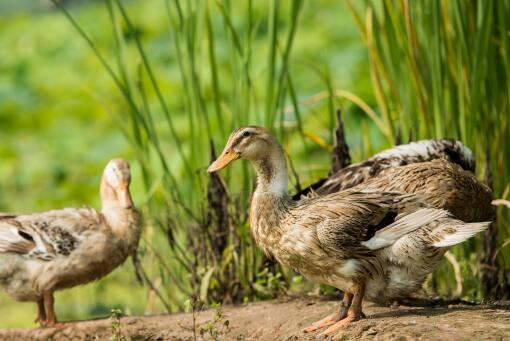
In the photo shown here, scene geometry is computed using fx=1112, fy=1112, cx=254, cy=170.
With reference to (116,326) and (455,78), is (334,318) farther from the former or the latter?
(455,78)

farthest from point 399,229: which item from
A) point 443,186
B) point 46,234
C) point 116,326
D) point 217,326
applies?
point 46,234

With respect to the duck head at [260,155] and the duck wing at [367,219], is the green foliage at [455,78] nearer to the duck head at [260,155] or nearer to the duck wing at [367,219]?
the duck wing at [367,219]

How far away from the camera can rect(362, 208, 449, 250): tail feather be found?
4.89m

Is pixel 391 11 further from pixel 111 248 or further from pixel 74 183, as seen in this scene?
pixel 74 183

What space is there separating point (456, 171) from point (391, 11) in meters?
1.09

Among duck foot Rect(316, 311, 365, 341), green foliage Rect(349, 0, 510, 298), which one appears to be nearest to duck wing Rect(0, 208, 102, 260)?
duck foot Rect(316, 311, 365, 341)

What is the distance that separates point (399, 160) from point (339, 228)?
4.59ft

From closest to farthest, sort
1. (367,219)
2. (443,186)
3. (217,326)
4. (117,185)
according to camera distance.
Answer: (367,219), (217,326), (443,186), (117,185)

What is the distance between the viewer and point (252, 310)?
5.66m

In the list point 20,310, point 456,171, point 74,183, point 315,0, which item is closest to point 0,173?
point 74,183

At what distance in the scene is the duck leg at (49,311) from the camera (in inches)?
225

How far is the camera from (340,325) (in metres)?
4.77

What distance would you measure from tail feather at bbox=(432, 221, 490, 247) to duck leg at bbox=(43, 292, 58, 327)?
2060 millimetres

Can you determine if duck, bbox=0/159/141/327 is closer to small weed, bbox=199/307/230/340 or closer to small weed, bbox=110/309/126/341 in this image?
small weed, bbox=110/309/126/341
